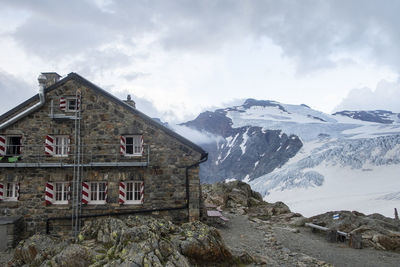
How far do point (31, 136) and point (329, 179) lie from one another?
3242 cm

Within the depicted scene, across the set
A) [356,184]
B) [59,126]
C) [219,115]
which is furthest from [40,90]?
[219,115]

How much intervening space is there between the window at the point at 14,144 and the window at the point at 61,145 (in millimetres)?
1921

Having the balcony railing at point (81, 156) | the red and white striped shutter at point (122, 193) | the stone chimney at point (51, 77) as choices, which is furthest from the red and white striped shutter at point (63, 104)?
the red and white striped shutter at point (122, 193)

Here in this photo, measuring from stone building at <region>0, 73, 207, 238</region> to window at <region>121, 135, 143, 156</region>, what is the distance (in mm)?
51

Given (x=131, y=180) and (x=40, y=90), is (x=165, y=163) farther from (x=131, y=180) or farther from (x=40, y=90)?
(x=40, y=90)

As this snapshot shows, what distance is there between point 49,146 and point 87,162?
214 centimetres

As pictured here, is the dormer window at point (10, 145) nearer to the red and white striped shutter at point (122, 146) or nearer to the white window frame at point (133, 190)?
the red and white striped shutter at point (122, 146)

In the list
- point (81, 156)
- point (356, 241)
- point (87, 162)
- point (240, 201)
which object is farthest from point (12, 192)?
point (240, 201)

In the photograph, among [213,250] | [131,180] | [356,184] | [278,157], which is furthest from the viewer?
[278,157]

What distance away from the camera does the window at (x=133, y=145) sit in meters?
15.9

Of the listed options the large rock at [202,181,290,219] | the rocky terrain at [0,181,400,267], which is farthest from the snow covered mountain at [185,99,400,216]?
the rocky terrain at [0,181,400,267]

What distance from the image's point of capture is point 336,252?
1363 centimetres

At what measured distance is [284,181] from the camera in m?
38.7

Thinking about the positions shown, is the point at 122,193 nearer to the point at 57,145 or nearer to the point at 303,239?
the point at 57,145
